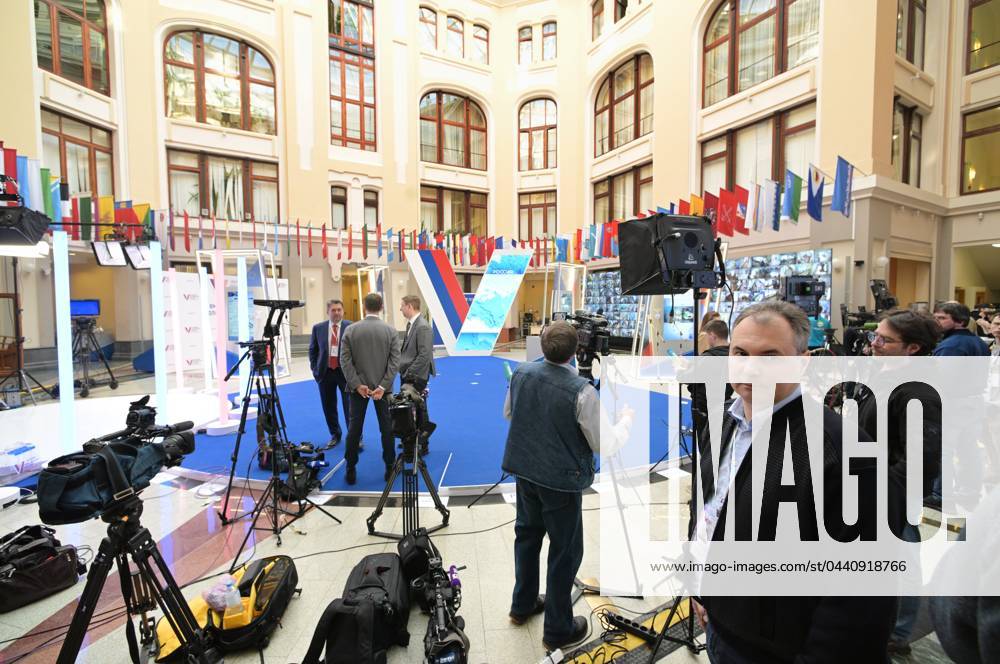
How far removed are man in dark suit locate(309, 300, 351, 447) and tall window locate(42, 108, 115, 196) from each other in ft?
36.9

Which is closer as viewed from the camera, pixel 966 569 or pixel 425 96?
pixel 966 569

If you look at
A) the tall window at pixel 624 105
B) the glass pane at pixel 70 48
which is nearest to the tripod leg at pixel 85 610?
the glass pane at pixel 70 48

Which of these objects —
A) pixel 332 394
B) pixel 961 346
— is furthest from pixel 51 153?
pixel 961 346

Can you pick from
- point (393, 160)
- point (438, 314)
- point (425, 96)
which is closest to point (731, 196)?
point (438, 314)

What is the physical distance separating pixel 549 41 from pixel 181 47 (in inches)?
528

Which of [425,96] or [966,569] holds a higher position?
[425,96]

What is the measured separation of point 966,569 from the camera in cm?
89

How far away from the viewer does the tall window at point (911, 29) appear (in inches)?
398

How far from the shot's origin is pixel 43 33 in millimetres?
11469

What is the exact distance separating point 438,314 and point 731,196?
7695mm

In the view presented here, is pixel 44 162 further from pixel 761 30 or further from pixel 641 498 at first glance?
pixel 761 30

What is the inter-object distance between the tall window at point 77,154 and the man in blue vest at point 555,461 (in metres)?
14.9

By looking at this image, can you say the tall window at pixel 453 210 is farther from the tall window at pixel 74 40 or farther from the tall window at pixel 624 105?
the tall window at pixel 74 40

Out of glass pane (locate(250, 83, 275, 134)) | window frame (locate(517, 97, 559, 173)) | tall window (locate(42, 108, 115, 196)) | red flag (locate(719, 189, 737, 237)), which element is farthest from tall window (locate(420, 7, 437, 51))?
red flag (locate(719, 189, 737, 237))
